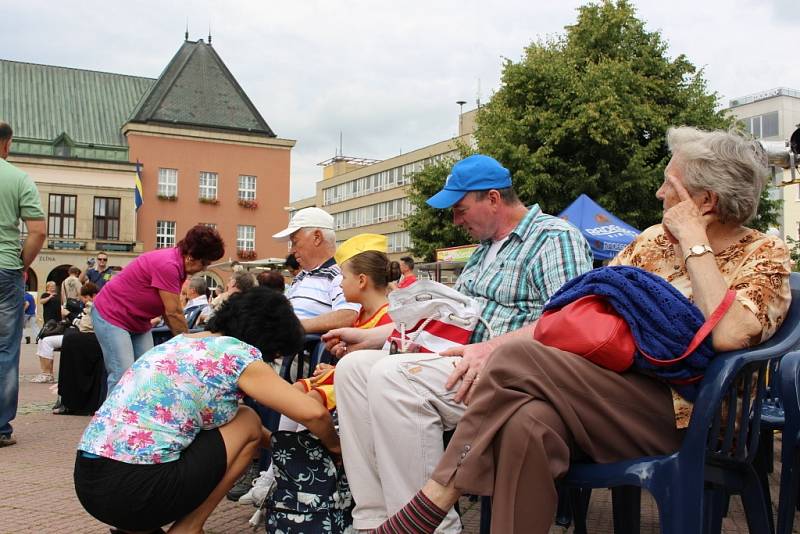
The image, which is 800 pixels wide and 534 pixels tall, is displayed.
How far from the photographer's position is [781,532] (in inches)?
101

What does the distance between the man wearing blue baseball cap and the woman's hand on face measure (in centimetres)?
71

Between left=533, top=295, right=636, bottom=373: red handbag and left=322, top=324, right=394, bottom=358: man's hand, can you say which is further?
left=322, top=324, right=394, bottom=358: man's hand

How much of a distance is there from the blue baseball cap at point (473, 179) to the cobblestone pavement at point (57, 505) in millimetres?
1557

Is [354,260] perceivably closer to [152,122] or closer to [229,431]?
[229,431]

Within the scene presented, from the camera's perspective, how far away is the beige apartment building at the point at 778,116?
5591 cm

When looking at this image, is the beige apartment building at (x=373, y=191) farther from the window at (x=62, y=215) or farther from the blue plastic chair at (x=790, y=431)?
the blue plastic chair at (x=790, y=431)

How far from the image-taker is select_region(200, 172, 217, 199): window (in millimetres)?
57688

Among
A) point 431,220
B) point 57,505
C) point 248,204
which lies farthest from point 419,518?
point 248,204

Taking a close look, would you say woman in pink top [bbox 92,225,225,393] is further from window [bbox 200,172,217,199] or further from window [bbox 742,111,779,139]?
window [bbox 742,111,779,139]

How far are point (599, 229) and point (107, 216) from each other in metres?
46.1

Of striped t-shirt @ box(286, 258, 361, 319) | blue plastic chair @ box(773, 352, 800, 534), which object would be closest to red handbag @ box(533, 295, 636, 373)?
blue plastic chair @ box(773, 352, 800, 534)

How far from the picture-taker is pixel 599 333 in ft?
7.23

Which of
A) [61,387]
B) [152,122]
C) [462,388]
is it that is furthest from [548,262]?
[152,122]

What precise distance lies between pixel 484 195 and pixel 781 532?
183 centimetres
